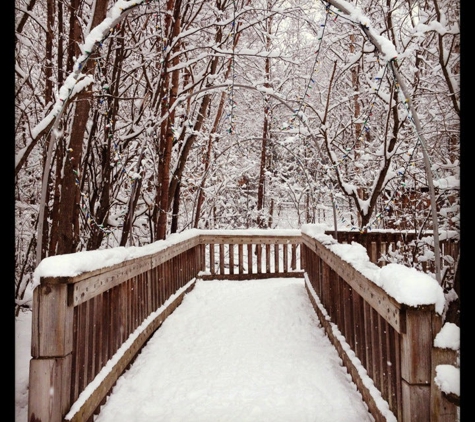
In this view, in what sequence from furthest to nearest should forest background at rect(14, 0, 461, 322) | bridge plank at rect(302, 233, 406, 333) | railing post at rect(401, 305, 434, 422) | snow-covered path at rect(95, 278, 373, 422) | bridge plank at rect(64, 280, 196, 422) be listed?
forest background at rect(14, 0, 461, 322), snow-covered path at rect(95, 278, 373, 422), bridge plank at rect(64, 280, 196, 422), bridge plank at rect(302, 233, 406, 333), railing post at rect(401, 305, 434, 422)

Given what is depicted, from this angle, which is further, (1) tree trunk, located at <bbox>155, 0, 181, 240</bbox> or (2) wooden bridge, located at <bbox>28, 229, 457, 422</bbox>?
(1) tree trunk, located at <bbox>155, 0, 181, 240</bbox>

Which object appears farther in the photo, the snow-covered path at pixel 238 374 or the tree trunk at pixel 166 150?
the tree trunk at pixel 166 150

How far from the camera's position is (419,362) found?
202 centimetres

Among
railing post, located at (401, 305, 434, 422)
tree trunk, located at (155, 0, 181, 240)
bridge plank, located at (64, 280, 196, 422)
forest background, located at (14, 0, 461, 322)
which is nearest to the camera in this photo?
railing post, located at (401, 305, 434, 422)

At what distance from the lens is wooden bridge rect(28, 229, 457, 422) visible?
202 cm

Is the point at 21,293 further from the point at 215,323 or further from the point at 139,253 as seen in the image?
the point at 215,323

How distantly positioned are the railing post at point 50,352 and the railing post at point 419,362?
1.92 metres

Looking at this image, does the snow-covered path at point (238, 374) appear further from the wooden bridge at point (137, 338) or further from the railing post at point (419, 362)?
the railing post at point (419, 362)

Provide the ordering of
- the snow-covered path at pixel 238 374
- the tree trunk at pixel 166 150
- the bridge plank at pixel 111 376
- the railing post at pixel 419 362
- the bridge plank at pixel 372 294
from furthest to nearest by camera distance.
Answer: the tree trunk at pixel 166 150 < the snow-covered path at pixel 238 374 < the bridge plank at pixel 111 376 < the bridge plank at pixel 372 294 < the railing post at pixel 419 362

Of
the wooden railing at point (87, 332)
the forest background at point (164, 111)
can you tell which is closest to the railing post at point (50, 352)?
the wooden railing at point (87, 332)

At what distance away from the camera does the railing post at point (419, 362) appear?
201 cm

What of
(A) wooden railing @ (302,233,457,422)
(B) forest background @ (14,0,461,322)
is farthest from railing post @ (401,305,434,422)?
(B) forest background @ (14,0,461,322)

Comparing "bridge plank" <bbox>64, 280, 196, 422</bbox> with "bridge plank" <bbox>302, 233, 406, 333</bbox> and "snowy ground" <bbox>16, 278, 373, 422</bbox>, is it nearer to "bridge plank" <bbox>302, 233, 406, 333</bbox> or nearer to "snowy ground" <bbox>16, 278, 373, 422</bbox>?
"snowy ground" <bbox>16, 278, 373, 422</bbox>

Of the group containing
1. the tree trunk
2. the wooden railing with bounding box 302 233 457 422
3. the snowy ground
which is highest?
the tree trunk
